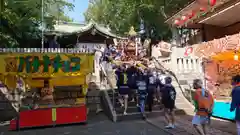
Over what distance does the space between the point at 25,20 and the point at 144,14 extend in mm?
11141

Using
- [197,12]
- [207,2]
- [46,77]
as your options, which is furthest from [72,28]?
[46,77]

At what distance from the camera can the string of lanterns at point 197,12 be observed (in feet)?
41.6

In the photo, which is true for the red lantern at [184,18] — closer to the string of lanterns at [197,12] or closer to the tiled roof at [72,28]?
the string of lanterns at [197,12]

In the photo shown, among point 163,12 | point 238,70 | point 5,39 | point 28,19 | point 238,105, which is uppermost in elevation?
point 163,12

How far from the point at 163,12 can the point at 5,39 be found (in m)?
12.6

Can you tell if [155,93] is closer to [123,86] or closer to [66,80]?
[123,86]

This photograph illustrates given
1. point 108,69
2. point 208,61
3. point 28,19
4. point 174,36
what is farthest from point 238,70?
point 28,19

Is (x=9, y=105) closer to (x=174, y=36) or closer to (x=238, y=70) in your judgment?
(x=238, y=70)

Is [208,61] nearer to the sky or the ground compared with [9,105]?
nearer to the sky

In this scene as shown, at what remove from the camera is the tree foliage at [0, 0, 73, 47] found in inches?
532

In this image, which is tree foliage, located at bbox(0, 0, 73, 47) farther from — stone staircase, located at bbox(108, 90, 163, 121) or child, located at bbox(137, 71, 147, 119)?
child, located at bbox(137, 71, 147, 119)

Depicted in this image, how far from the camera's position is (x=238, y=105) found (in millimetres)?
5074

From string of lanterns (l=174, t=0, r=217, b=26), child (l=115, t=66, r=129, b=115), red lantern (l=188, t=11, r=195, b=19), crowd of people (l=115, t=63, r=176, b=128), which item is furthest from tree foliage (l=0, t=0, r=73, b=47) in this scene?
red lantern (l=188, t=11, r=195, b=19)

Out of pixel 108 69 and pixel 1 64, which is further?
pixel 108 69
